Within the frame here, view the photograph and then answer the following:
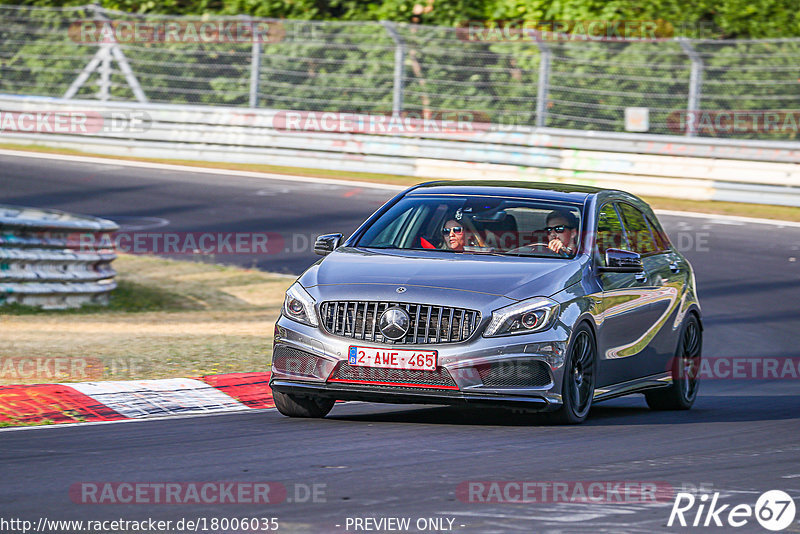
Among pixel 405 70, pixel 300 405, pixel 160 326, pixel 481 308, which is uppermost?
pixel 405 70

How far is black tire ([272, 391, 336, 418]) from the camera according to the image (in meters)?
8.63

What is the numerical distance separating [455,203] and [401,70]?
16226 mm

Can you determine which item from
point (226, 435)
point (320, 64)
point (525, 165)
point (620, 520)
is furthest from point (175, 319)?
point (320, 64)

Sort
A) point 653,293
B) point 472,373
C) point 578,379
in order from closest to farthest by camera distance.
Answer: point 472,373
point 578,379
point 653,293

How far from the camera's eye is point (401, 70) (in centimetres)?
2534

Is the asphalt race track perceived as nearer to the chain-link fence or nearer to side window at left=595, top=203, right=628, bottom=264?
side window at left=595, top=203, right=628, bottom=264

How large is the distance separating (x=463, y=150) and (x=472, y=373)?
16383 mm

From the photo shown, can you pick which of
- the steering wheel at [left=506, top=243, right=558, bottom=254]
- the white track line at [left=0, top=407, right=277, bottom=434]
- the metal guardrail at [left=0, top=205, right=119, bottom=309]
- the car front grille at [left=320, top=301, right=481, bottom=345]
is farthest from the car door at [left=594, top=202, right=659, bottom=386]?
the metal guardrail at [left=0, top=205, right=119, bottom=309]

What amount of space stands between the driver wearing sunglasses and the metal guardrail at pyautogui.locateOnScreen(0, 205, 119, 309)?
6.51 meters

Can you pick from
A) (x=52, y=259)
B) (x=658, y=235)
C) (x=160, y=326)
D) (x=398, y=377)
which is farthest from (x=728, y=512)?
(x=52, y=259)

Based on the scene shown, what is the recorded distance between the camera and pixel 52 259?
14.1 m

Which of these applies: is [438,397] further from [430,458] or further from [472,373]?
[430,458]

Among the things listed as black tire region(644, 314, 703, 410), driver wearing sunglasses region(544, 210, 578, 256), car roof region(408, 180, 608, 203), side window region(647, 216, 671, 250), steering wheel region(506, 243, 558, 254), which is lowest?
black tire region(644, 314, 703, 410)

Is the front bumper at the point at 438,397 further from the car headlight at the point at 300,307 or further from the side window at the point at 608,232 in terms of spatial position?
the side window at the point at 608,232
